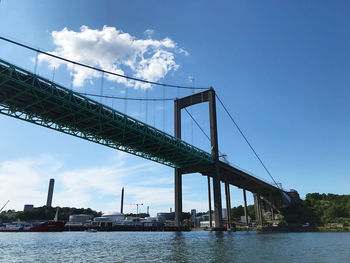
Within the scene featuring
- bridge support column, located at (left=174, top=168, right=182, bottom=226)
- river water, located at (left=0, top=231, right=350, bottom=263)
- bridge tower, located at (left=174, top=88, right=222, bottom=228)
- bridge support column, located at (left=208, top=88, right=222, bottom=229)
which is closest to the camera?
river water, located at (left=0, top=231, right=350, bottom=263)

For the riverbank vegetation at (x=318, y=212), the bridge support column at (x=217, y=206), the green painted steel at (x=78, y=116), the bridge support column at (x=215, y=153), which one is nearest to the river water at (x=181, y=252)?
the green painted steel at (x=78, y=116)

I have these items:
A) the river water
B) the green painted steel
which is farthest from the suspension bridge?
the river water

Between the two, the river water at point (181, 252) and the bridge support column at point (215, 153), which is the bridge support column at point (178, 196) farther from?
the river water at point (181, 252)

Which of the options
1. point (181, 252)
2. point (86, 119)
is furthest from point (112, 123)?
point (181, 252)

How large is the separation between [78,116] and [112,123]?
6.00 m

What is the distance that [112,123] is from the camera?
5134 cm

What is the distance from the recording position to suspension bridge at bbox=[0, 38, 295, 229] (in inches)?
1558

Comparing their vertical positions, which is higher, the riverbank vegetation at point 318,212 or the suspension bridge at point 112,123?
the suspension bridge at point 112,123

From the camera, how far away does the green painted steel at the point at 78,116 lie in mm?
38531

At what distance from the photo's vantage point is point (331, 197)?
127m

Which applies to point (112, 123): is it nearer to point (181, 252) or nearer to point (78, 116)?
point (78, 116)

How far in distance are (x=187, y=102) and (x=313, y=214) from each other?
66.6m

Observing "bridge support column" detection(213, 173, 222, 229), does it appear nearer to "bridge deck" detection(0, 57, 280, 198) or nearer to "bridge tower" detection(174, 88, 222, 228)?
"bridge tower" detection(174, 88, 222, 228)

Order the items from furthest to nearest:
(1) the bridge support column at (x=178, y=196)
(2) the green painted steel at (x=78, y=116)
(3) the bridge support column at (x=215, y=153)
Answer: (1) the bridge support column at (x=178, y=196) → (3) the bridge support column at (x=215, y=153) → (2) the green painted steel at (x=78, y=116)
